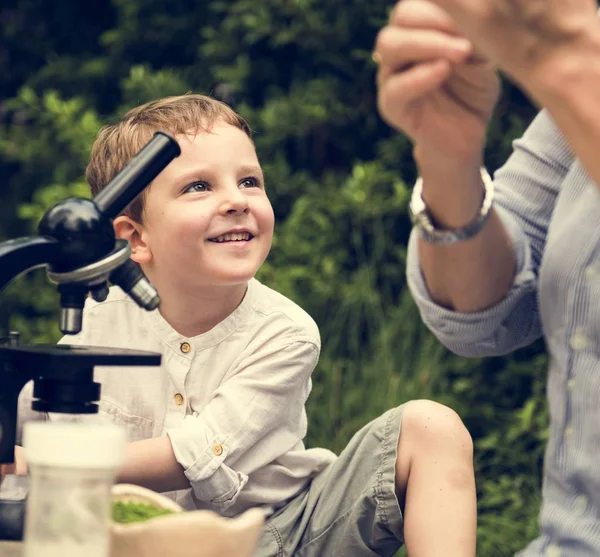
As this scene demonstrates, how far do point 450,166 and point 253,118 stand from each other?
9.06 ft

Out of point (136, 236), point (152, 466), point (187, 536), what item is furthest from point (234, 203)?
point (187, 536)

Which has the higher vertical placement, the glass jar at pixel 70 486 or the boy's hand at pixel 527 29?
the boy's hand at pixel 527 29

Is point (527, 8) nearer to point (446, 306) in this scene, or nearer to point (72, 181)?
point (446, 306)

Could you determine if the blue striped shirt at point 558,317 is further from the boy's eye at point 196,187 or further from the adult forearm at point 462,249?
the boy's eye at point 196,187

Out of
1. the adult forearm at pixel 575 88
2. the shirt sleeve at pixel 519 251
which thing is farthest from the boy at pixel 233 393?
the adult forearm at pixel 575 88

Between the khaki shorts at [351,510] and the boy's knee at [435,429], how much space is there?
3cm

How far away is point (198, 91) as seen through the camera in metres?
4.20

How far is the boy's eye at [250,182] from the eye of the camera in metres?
A: 2.36

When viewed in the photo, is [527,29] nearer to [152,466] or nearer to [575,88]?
[575,88]

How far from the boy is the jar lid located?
979mm

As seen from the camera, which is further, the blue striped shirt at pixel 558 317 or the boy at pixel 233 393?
the boy at pixel 233 393

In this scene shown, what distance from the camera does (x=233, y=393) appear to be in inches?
85.0

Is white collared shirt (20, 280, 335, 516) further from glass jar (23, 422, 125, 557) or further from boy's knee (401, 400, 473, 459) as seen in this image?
glass jar (23, 422, 125, 557)

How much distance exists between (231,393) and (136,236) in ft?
1.54
